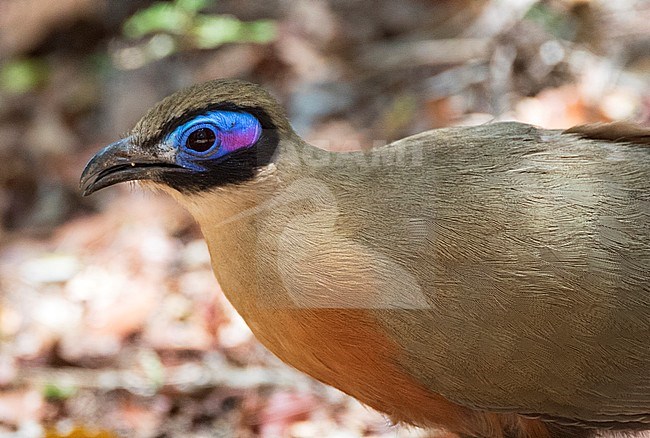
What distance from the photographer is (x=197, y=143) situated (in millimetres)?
3076

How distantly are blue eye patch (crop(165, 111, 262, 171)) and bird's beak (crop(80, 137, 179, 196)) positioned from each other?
7 centimetres

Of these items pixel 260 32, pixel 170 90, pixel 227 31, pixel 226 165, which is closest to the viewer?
pixel 226 165

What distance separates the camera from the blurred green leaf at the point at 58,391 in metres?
4.70

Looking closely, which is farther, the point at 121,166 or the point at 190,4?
the point at 190,4

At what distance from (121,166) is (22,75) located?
18.2 ft

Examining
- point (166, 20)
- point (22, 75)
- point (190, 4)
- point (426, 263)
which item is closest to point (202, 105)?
point (426, 263)

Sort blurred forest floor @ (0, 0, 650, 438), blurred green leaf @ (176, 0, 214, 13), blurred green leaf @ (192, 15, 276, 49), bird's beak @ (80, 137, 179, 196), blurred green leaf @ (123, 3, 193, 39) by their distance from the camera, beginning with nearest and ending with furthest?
bird's beak @ (80, 137, 179, 196), blurred forest floor @ (0, 0, 650, 438), blurred green leaf @ (176, 0, 214, 13), blurred green leaf @ (123, 3, 193, 39), blurred green leaf @ (192, 15, 276, 49)

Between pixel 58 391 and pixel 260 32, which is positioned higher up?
pixel 260 32

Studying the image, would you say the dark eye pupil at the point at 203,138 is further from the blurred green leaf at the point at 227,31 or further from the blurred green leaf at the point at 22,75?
the blurred green leaf at the point at 22,75

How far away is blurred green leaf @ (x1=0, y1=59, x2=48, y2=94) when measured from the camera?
26.5ft

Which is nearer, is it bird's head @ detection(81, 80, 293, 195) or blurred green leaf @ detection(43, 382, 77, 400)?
bird's head @ detection(81, 80, 293, 195)

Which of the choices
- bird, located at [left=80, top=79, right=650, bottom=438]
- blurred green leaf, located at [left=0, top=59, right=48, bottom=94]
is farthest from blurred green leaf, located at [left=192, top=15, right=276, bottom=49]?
bird, located at [left=80, top=79, right=650, bottom=438]

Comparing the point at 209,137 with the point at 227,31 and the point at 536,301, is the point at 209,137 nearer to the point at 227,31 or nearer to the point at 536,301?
the point at 536,301

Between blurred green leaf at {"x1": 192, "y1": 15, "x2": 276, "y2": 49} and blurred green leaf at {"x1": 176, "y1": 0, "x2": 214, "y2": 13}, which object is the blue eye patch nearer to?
blurred green leaf at {"x1": 176, "y1": 0, "x2": 214, "y2": 13}
